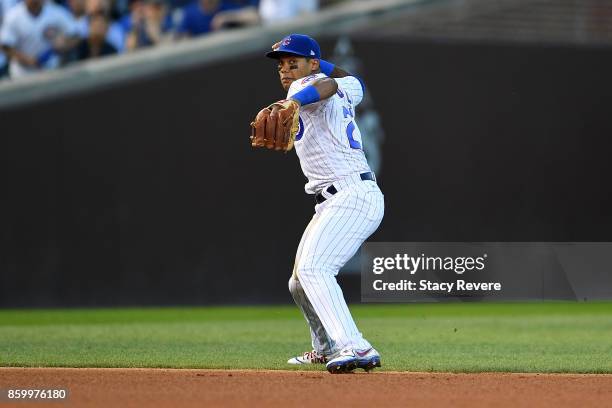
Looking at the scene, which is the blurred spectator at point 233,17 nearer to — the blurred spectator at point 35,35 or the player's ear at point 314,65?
the blurred spectator at point 35,35

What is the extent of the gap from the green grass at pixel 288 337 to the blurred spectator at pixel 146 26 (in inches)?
122

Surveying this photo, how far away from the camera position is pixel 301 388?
253 inches

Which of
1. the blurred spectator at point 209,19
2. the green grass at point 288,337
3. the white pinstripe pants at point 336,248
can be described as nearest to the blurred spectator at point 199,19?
the blurred spectator at point 209,19

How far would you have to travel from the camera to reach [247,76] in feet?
45.2

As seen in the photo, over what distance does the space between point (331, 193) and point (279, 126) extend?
0.81 meters

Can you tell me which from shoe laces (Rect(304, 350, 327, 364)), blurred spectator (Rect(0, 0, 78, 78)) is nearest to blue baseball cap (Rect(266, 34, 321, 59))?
shoe laces (Rect(304, 350, 327, 364))

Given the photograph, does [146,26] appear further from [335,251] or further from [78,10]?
[335,251]

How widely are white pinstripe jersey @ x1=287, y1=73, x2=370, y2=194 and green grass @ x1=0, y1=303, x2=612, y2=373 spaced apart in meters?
1.30

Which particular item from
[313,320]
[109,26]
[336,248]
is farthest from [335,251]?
[109,26]

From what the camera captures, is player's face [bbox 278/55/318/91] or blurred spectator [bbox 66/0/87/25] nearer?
player's face [bbox 278/55/318/91]

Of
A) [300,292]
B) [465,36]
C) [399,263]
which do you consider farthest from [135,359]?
[465,36]

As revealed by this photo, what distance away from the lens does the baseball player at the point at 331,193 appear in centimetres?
→ 682

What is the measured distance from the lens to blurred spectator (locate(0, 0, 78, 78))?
13.3m

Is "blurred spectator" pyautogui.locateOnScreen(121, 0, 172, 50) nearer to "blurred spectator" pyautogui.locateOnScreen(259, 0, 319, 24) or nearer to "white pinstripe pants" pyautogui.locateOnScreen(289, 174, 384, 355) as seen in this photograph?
"blurred spectator" pyautogui.locateOnScreen(259, 0, 319, 24)
